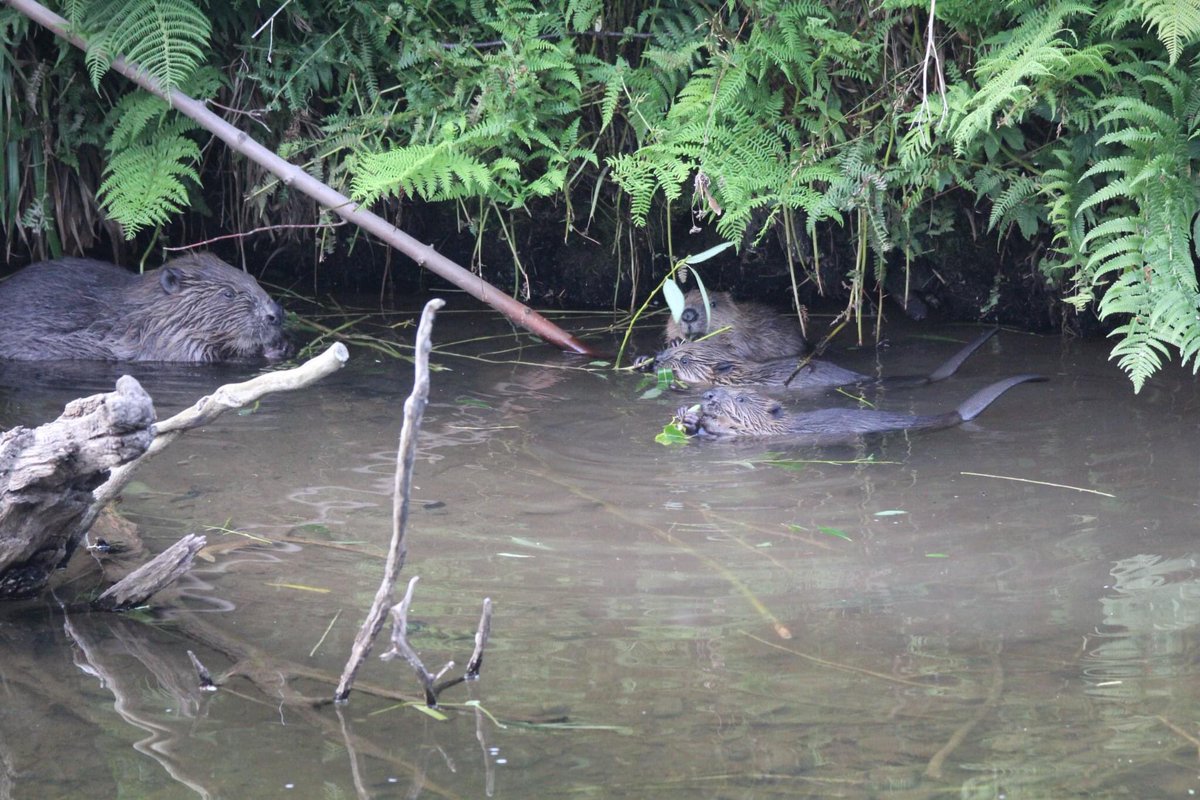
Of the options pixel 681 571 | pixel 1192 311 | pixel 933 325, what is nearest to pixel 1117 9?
pixel 1192 311

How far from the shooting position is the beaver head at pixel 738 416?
527 centimetres

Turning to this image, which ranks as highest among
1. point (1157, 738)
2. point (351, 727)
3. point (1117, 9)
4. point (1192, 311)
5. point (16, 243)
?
point (1117, 9)

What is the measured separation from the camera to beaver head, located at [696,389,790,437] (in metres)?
5.27

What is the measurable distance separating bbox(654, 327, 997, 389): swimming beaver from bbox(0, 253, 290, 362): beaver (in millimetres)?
2100

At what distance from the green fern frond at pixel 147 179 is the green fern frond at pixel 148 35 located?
1.51ft

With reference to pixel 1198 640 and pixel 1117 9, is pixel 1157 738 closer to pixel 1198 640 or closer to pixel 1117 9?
pixel 1198 640

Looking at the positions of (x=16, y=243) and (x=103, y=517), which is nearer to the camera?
(x=103, y=517)

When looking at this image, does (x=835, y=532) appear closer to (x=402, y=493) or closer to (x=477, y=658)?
(x=477, y=658)

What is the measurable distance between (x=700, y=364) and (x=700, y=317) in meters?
0.35

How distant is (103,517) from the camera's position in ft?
12.9

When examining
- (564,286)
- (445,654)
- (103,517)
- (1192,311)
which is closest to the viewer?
(445,654)

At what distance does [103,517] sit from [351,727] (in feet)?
5.17

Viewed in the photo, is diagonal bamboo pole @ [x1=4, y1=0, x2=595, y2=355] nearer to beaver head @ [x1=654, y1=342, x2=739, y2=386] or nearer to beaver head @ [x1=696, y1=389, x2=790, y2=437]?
beaver head @ [x1=654, y1=342, x2=739, y2=386]

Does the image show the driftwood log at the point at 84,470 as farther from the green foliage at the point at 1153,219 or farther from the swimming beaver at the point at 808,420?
the green foliage at the point at 1153,219
